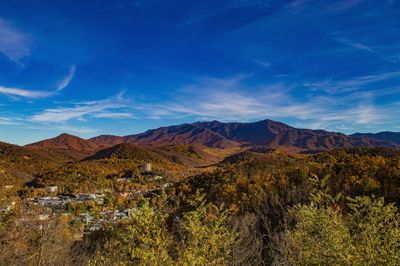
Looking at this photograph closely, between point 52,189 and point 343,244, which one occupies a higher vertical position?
point 343,244

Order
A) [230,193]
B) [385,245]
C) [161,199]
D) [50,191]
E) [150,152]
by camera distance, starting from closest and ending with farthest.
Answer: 1. [385,245]
2. [161,199]
3. [230,193]
4. [50,191]
5. [150,152]

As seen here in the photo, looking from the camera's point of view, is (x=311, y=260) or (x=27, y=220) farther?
(x=27, y=220)

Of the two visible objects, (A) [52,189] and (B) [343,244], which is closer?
(B) [343,244]

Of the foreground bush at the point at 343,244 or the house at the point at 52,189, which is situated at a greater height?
the foreground bush at the point at 343,244

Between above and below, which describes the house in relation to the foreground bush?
below

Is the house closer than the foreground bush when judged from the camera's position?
No

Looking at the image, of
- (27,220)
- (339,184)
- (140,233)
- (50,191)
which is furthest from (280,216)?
(50,191)

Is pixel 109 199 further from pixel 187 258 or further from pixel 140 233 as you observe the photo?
pixel 187 258

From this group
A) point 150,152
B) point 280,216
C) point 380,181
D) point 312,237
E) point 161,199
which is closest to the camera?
point 312,237

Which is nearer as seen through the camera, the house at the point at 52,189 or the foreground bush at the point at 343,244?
the foreground bush at the point at 343,244

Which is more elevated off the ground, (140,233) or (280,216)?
(140,233)
